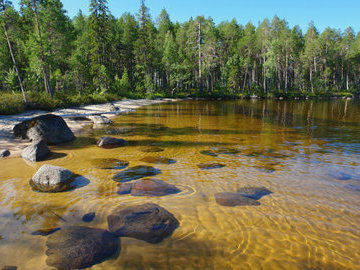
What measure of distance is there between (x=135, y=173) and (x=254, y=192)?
3735 mm

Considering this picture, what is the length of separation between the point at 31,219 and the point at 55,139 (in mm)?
7497

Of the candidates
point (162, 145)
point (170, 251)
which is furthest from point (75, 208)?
point (162, 145)

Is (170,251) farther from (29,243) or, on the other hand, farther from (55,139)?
(55,139)

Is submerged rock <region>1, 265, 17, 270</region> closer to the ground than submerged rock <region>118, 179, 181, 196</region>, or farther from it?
closer to the ground

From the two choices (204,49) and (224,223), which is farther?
(204,49)

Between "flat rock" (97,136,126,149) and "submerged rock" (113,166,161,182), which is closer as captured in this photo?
"submerged rock" (113,166,161,182)

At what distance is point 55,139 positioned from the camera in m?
10.9

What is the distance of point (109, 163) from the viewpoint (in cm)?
794

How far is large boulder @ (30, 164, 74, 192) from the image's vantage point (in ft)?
18.9

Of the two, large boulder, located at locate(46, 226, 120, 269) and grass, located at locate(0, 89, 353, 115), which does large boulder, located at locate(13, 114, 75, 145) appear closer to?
grass, located at locate(0, 89, 353, 115)

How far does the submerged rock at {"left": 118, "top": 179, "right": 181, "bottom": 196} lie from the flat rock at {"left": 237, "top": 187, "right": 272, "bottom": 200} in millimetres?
1744

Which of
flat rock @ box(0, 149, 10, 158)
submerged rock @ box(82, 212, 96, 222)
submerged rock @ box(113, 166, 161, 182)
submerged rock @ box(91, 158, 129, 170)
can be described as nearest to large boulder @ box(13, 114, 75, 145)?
flat rock @ box(0, 149, 10, 158)

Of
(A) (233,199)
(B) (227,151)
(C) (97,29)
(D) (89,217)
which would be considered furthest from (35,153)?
(C) (97,29)

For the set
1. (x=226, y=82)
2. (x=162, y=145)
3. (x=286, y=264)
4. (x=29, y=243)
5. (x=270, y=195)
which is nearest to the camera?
(x=286, y=264)
